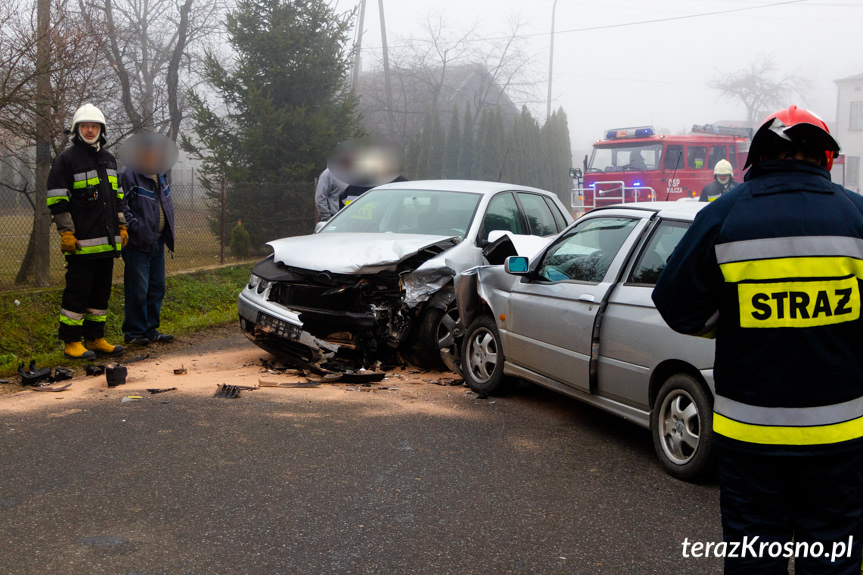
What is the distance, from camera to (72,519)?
3877 mm

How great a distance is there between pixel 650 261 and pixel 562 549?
2066 millimetres

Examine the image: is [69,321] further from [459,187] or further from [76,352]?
[459,187]

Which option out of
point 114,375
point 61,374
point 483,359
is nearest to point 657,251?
point 483,359

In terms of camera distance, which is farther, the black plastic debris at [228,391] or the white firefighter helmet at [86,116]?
the white firefighter helmet at [86,116]

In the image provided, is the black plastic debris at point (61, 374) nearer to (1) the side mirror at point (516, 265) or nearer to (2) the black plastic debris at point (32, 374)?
(2) the black plastic debris at point (32, 374)

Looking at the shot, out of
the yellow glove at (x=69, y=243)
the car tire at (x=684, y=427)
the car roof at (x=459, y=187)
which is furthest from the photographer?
the car roof at (x=459, y=187)

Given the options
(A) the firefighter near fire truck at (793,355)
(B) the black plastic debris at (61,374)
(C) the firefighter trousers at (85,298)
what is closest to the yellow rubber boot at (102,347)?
(C) the firefighter trousers at (85,298)

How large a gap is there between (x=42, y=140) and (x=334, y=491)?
25.1ft

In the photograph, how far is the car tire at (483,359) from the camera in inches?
250

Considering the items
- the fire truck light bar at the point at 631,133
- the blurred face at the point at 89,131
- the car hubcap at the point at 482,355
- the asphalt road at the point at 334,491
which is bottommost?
the asphalt road at the point at 334,491

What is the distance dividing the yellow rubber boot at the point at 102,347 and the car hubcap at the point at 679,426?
5.01 meters

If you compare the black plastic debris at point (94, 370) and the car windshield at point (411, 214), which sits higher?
the car windshield at point (411, 214)

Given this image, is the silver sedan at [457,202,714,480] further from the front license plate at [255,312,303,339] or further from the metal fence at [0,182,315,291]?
the metal fence at [0,182,315,291]

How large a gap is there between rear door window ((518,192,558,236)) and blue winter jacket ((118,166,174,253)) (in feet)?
11.7
